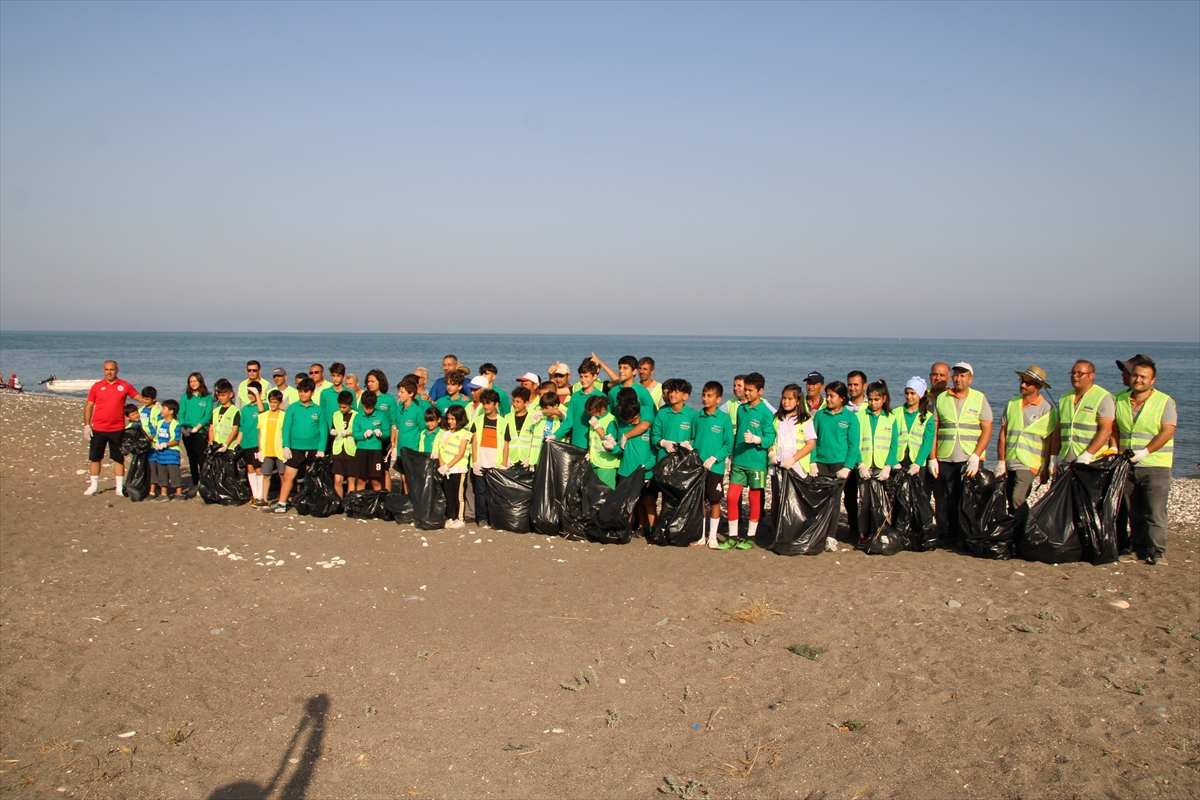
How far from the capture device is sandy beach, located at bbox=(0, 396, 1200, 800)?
158 inches

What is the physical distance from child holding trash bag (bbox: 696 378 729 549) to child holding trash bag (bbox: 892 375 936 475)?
5.48 ft

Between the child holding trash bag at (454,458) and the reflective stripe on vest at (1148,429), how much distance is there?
6.30m

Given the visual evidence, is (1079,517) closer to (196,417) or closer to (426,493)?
(426,493)

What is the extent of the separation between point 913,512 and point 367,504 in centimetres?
572

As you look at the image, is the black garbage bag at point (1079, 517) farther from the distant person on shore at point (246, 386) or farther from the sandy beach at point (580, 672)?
the distant person on shore at point (246, 386)

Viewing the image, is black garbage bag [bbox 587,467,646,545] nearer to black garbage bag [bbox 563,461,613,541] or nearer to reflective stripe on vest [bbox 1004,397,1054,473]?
black garbage bag [bbox 563,461,613,541]

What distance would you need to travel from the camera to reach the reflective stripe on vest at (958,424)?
25.1 feet

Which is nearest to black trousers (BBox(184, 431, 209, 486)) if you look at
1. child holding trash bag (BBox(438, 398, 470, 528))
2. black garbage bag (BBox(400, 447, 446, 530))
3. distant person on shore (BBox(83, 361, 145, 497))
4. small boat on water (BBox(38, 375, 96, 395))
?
distant person on shore (BBox(83, 361, 145, 497))

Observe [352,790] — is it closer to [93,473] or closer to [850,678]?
[850,678]

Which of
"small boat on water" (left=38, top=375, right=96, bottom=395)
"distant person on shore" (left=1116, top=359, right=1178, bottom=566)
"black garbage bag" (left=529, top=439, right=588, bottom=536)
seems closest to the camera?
"distant person on shore" (left=1116, top=359, right=1178, bottom=566)

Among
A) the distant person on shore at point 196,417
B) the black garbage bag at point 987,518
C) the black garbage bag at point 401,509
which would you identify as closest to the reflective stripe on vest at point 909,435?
the black garbage bag at point 987,518

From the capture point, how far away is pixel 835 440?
7914 millimetres

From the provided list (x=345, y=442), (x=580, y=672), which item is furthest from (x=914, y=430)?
(x=345, y=442)

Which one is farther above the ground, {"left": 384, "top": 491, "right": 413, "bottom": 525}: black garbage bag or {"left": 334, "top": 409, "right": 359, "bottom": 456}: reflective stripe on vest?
{"left": 334, "top": 409, "right": 359, "bottom": 456}: reflective stripe on vest
